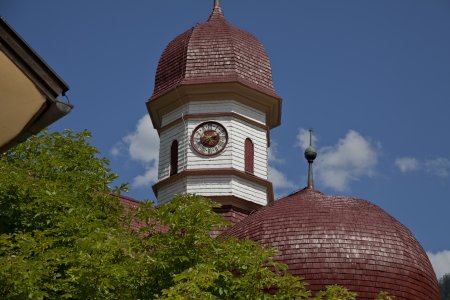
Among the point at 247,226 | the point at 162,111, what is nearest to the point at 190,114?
the point at 162,111

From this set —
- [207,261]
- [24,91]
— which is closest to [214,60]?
[207,261]

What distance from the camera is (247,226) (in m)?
20.0

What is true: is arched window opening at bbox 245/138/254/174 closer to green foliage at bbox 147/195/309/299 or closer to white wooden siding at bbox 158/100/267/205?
white wooden siding at bbox 158/100/267/205

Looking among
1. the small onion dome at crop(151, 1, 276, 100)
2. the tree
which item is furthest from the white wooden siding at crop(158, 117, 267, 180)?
the tree

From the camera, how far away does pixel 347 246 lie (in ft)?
59.9

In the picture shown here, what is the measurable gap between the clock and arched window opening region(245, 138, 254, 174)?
1.01 meters

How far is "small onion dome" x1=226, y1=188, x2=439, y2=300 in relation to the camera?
704 inches

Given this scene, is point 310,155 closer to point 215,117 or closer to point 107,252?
point 215,117

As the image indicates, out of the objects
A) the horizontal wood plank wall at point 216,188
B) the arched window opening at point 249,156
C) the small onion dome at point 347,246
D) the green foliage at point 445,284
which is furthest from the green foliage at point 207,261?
the green foliage at point 445,284

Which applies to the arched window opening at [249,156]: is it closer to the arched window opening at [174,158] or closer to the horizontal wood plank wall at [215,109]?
the horizontal wood plank wall at [215,109]

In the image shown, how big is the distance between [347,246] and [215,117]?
1031 cm

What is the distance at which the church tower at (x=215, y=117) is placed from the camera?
1051 inches

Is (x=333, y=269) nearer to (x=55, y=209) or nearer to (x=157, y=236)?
(x=157, y=236)

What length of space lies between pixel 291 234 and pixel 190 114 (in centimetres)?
970
